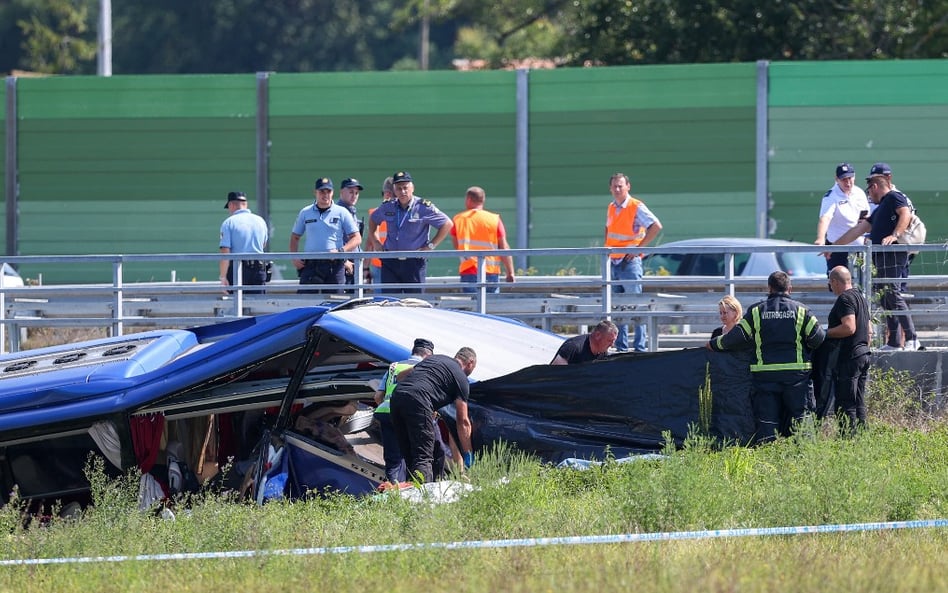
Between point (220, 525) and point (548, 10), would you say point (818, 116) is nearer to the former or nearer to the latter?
point (220, 525)

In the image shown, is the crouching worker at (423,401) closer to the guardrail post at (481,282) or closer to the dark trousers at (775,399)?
the dark trousers at (775,399)

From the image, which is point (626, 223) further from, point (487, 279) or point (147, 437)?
point (147, 437)

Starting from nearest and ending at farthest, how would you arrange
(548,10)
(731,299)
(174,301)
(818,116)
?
1. (731,299)
2. (174,301)
3. (818,116)
4. (548,10)

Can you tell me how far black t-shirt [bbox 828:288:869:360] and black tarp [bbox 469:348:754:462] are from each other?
1.01m

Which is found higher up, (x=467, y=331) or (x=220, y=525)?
(x=467, y=331)

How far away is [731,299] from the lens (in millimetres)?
11133

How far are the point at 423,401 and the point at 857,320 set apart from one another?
3.69 m

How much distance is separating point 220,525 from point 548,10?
3230 centimetres

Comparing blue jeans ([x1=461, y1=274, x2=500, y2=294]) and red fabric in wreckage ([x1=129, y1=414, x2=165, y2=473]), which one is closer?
red fabric in wreckage ([x1=129, y1=414, x2=165, y2=473])

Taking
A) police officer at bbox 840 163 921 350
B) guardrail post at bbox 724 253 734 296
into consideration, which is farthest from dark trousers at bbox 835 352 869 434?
guardrail post at bbox 724 253 734 296

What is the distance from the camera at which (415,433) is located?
9656 millimetres

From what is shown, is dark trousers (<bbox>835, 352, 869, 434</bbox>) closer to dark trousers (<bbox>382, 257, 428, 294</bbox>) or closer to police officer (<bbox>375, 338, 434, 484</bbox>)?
police officer (<bbox>375, 338, 434, 484</bbox>)

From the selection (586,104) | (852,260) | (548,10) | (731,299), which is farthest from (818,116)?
(548,10)

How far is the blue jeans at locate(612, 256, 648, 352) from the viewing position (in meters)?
13.2
